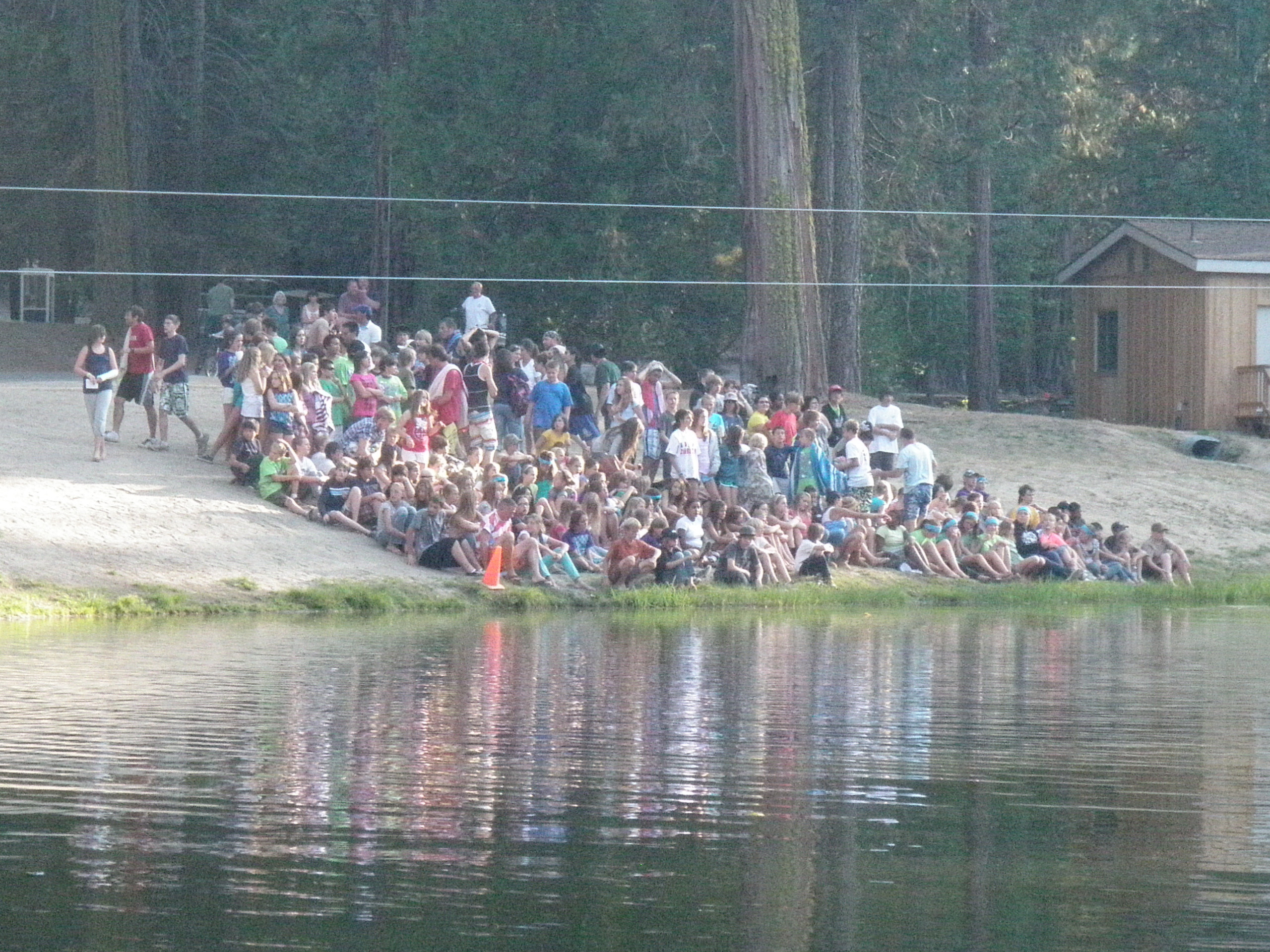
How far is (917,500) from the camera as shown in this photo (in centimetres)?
2545

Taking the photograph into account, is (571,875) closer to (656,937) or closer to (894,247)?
(656,937)

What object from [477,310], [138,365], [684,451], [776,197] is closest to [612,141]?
[776,197]

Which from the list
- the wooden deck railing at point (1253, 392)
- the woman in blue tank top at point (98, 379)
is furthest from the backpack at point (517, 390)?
the wooden deck railing at point (1253, 392)

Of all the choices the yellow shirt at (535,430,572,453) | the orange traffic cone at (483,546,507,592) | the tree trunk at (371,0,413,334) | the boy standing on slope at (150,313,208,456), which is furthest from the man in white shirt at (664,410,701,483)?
the tree trunk at (371,0,413,334)

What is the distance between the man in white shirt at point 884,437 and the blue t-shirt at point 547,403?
421 cm

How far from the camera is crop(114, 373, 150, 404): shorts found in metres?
24.3

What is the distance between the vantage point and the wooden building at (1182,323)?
115 feet

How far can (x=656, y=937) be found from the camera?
318 inches

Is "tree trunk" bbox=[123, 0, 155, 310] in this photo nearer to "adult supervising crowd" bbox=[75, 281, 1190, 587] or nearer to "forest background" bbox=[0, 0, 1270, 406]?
"forest background" bbox=[0, 0, 1270, 406]

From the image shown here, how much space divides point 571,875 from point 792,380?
21755mm

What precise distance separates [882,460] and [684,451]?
3331mm

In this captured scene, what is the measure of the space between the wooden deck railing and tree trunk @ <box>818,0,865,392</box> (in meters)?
6.53

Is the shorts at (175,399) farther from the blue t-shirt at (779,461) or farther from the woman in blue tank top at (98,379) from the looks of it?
the blue t-shirt at (779,461)

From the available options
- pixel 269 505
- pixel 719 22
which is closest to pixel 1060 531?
pixel 269 505
